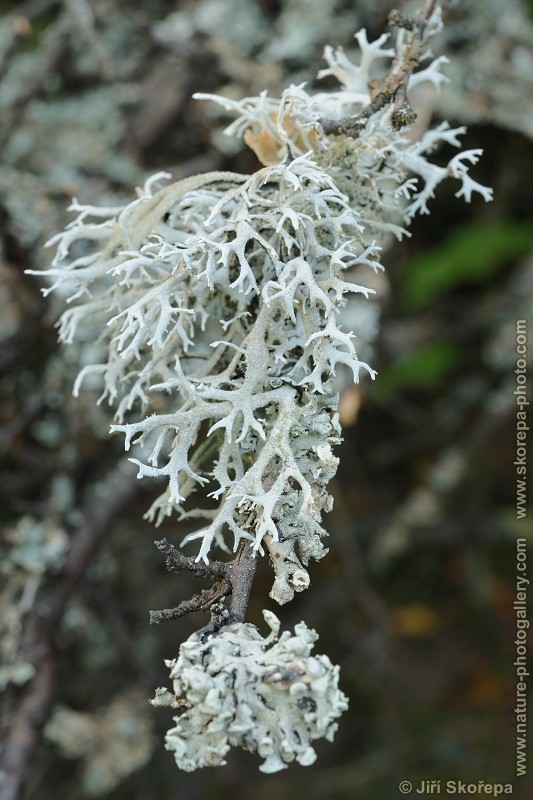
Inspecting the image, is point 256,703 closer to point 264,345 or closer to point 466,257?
point 264,345

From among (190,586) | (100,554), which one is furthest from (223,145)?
(190,586)

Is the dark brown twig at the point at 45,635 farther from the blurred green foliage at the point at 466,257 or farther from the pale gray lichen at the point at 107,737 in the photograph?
the blurred green foliage at the point at 466,257

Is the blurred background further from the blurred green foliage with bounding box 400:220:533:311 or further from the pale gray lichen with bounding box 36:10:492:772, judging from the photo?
the pale gray lichen with bounding box 36:10:492:772

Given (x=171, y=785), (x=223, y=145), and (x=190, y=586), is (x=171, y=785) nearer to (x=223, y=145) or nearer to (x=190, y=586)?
(x=190, y=586)

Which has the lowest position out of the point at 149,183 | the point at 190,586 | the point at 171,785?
the point at 171,785

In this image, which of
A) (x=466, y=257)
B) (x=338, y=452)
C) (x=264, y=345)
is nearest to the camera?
(x=264, y=345)

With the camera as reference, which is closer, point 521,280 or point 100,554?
point 100,554

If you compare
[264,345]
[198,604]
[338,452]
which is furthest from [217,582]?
[338,452]
